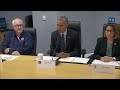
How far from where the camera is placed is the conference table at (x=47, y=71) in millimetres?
1687

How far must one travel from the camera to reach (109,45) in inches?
105

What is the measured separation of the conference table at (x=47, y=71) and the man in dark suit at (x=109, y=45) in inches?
26.9

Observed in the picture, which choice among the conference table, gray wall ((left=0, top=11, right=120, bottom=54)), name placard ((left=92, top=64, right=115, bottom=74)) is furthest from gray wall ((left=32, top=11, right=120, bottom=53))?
name placard ((left=92, top=64, right=115, bottom=74))

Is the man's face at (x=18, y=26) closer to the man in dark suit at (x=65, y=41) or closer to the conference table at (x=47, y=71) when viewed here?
→ the man in dark suit at (x=65, y=41)

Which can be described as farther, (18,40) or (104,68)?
(18,40)

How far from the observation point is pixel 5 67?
2.04 metres

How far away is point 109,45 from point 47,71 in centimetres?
114

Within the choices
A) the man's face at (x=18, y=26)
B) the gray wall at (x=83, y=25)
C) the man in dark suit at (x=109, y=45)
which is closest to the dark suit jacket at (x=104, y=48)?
the man in dark suit at (x=109, y=45)

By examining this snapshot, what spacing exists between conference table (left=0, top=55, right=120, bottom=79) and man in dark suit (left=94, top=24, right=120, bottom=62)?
683 millimetres

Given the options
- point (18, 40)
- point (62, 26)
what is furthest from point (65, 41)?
point (18, 40)

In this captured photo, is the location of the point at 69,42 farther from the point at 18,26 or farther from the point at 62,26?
the point at 18,26
